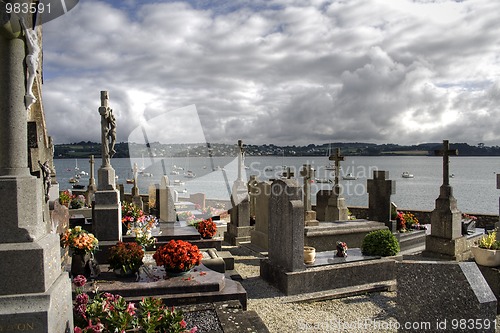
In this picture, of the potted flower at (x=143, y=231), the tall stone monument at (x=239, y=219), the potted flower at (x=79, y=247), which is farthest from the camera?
the tall stone monument at (x=239, y=219)

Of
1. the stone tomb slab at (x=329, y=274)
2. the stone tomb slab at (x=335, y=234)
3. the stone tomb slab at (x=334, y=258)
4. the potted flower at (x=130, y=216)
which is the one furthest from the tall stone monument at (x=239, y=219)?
the stone tomb slab at (x=334, y=258)

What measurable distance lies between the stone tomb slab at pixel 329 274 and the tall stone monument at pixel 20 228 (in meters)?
4.90

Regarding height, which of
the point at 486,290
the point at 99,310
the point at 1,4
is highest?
the point at 1,4

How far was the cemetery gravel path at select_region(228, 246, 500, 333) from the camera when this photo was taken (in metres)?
6.55

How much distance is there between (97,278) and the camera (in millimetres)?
6930

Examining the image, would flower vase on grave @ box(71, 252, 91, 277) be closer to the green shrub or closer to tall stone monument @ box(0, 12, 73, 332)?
tall stone monument @ box(0, 12, 73, 332)

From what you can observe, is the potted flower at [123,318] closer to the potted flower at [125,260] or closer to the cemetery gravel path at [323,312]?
the potted flower at [125,260]

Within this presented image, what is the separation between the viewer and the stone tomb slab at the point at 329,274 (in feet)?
26.5

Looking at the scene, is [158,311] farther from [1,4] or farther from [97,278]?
[1,4]

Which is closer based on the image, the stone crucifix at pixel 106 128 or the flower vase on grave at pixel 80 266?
the flower vase on grave at pixel 80 266

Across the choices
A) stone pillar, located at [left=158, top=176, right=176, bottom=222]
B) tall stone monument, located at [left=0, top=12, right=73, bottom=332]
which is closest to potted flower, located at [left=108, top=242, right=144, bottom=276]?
tall stone monument, located at [left=0, top=12, right=73, bottom=332]

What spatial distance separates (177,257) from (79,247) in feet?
5.73

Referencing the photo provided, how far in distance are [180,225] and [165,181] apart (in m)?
2.71

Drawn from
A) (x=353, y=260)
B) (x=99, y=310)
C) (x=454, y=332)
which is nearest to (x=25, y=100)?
(x=99, y=310)
